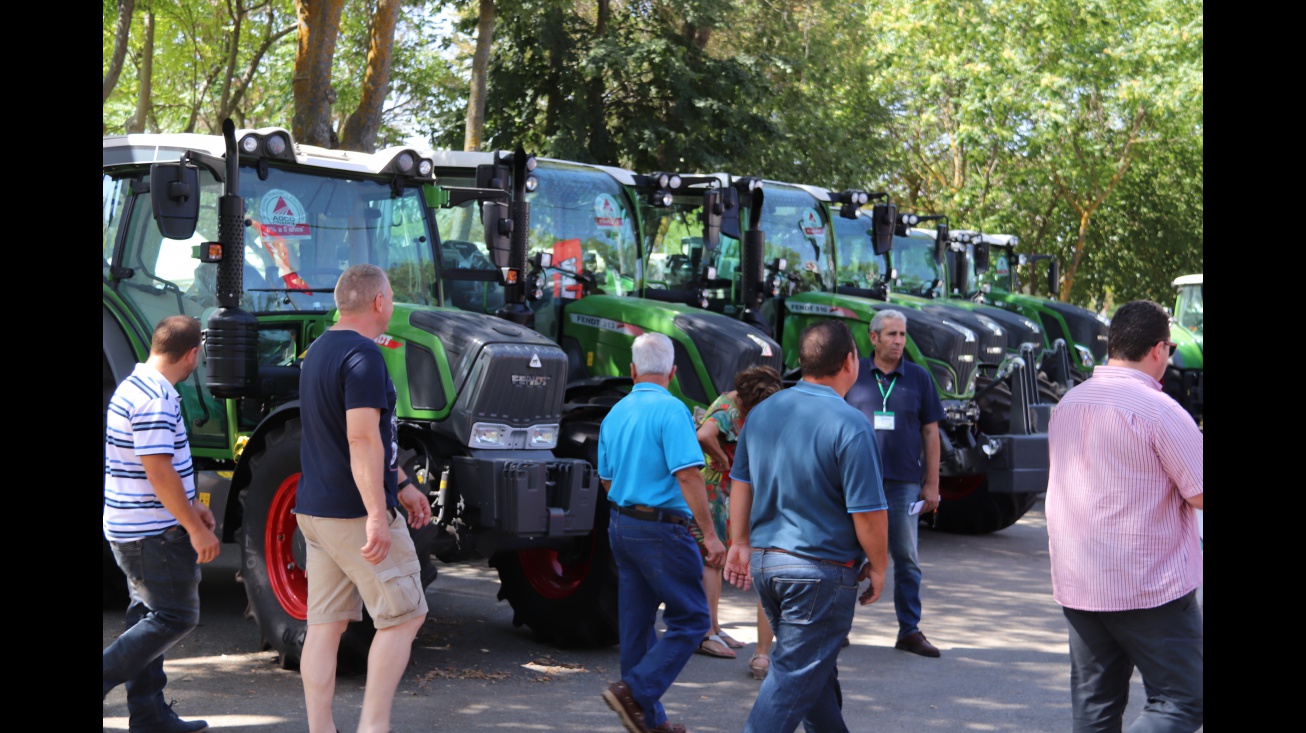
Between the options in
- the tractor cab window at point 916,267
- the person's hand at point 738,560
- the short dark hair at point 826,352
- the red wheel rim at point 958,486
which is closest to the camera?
the short dark hair at point 826,352

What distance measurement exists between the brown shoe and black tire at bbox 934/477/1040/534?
289 inches

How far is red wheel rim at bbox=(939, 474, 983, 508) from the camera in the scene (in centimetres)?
1236

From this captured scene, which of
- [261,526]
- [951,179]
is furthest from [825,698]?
[951,179]

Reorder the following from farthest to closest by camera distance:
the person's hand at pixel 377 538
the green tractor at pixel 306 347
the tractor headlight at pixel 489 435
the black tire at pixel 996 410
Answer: the black tire at pixel 996 410 < the tractor headlight at pixel 489 435 < the green tractor at pixel 306 347 < the person's hand at pixel 377 538

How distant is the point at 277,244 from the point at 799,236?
6.09 meters

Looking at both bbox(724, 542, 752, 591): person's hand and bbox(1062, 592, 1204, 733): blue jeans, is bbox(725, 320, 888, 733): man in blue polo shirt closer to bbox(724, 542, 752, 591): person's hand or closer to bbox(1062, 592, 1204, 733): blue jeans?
bbox(724, 542, 752, 591): person's hand

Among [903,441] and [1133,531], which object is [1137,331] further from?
[903,441]

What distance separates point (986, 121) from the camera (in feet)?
90.7

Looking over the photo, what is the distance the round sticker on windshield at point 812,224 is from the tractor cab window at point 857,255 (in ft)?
1.35

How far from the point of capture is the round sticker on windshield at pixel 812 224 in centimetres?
1241

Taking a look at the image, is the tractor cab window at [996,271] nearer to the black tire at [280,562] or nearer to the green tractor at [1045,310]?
the green tractor at [1045,310]

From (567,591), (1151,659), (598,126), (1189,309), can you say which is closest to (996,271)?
(1189,309)

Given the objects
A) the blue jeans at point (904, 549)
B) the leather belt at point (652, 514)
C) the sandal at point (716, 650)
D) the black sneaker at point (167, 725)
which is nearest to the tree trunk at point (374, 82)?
the sandal at point (716, 650)
